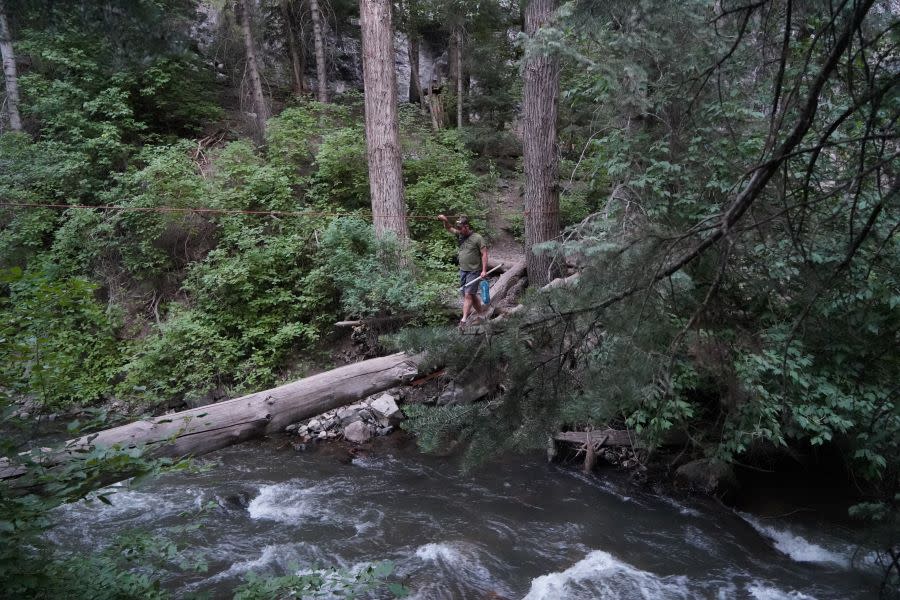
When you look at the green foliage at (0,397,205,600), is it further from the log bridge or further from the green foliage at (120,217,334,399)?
the green foliage at (120,217,334,399)

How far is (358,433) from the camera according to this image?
27.5ft

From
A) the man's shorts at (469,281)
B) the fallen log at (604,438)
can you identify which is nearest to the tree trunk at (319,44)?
the man's shorts at (469,281)

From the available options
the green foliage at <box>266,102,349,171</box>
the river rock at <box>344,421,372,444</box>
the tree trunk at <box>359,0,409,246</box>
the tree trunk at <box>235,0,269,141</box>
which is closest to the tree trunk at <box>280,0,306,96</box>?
the tree trunk at <box>235,0,269,141</box>

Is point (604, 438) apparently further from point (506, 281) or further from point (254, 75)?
point (254, 75)

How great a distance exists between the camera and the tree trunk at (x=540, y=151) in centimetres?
972

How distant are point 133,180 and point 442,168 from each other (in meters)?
6.20

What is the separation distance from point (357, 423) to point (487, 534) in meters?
3.24

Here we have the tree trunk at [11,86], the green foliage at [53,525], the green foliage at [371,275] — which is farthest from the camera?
the tree trunk at [11,86]

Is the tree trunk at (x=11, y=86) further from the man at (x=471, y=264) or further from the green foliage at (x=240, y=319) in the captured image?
the man at (x=471, y=264)

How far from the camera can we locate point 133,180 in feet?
34.7

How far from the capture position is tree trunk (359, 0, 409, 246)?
10.3 meters

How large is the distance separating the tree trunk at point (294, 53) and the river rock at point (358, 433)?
37.9 ft

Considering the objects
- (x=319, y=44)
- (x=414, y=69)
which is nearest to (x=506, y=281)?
(x=319, y=44)

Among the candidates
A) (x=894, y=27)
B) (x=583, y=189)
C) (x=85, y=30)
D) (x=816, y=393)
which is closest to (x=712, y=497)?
(x=816, y=393)
